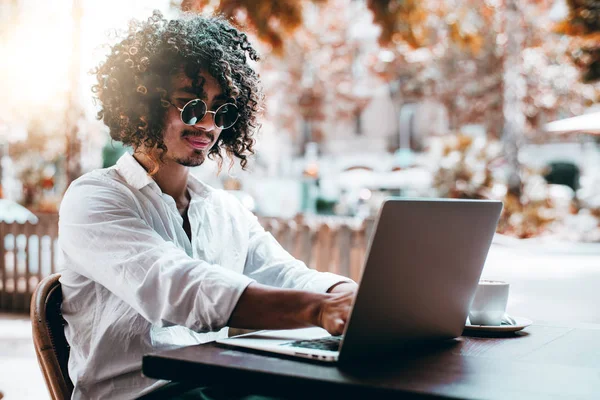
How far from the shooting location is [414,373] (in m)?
1.53

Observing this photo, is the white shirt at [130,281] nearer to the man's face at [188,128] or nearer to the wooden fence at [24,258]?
the man's face at [188,128]

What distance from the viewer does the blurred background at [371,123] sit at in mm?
7562

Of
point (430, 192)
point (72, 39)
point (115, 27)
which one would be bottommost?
point (430, 192)

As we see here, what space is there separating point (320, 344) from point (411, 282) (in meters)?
0.27

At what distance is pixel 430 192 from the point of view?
24125mm

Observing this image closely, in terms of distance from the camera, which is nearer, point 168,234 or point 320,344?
point 320,344

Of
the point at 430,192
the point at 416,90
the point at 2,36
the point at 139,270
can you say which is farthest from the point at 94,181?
the point at 416,90

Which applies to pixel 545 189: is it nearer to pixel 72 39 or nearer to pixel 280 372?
pixel 72 39

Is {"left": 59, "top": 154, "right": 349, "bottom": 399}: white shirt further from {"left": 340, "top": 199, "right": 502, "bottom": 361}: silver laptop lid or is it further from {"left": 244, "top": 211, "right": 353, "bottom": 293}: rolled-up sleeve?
{"left": 340, "top": 199, "right": 502, "bottom": 361}: silver laptop lid

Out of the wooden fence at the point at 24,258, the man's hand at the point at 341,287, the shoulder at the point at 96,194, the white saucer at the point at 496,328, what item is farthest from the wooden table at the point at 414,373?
the wooden fence at the point at 24,258

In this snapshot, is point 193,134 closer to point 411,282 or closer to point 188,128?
point 188,128

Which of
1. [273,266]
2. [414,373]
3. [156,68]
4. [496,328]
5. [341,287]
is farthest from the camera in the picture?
[273,266]

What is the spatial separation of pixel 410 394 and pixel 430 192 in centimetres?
2310

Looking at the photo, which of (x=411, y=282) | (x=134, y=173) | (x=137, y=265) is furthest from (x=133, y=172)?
(x=411, y=282)
